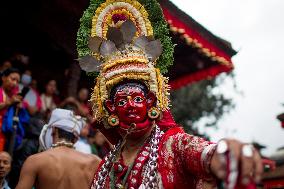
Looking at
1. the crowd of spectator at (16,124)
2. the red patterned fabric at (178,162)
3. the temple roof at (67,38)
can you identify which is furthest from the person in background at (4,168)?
the temple roof at (67,38)

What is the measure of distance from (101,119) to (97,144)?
500 centimetres

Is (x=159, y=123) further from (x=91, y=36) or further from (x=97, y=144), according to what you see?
(x=97, y=144)

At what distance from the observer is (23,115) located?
687cm

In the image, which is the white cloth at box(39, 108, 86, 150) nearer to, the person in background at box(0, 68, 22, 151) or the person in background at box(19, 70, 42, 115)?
the person in background at box(0, 68, 22, 151)

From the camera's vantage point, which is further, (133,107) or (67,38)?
(67,38)

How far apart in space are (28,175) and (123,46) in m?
1.69

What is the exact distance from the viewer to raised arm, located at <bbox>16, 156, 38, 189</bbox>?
4371 mm

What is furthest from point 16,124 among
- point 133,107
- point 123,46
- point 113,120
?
point 133,107

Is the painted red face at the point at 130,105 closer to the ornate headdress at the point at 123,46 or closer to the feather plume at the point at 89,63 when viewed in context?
the ornate headdress at the point at 123,46

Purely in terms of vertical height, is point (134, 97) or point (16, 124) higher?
point (16, 124)

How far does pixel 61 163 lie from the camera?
4.70 metres

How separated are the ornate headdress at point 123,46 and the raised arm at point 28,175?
1.34 m

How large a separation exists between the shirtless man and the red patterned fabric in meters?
1.32

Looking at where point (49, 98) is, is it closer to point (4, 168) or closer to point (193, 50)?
point (193, 50)
